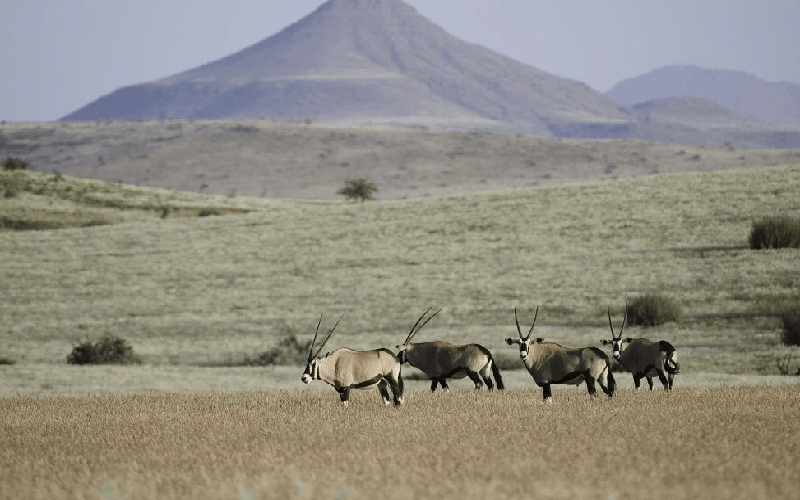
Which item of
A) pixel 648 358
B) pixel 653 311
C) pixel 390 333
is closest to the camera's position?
pixel 648 358

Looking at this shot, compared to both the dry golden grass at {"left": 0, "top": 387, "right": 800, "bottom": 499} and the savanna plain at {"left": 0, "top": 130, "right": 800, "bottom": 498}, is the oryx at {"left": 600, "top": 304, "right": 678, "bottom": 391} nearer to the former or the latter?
the savanna plain at {"left": 0, "top": 130, "right": 800, "bottom": 498}

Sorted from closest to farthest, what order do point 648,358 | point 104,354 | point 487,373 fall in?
point 487,373 → point 648,358 → point 104,354

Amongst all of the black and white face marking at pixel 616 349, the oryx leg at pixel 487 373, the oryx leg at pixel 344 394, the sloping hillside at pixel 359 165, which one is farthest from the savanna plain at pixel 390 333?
the sloping hillside at pixel 359 165

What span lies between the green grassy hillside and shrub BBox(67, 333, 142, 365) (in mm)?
865

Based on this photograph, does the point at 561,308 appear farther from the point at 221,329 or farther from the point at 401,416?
the point at 401,416

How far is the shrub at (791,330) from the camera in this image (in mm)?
27320

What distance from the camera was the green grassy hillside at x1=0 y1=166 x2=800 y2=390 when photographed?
32.2 m

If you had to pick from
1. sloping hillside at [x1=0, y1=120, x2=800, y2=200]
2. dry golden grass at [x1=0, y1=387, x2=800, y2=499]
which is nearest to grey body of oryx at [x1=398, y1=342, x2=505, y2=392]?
dry golden grass at [x1=0, y1=387, x2=800, y2=499]

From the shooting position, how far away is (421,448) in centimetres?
959

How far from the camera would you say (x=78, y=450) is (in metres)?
10.5

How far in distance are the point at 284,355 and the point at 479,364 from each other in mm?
14383

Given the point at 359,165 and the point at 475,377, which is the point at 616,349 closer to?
the point at 475,377

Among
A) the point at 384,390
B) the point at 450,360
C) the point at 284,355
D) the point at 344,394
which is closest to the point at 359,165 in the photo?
the point at 284,355

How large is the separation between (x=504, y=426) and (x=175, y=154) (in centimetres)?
18924
